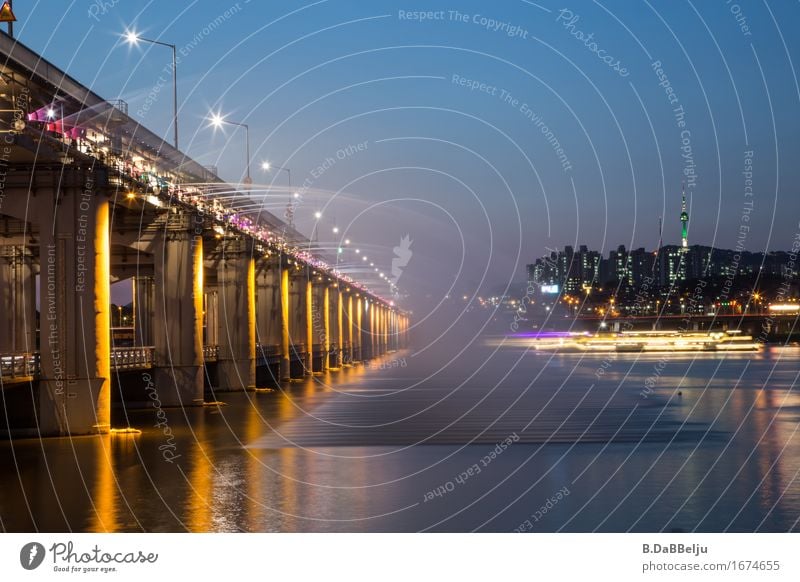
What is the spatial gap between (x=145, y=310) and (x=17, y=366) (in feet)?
173

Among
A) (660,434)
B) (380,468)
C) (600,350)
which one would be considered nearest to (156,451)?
(380,468)

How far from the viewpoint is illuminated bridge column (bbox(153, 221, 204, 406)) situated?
188 feet

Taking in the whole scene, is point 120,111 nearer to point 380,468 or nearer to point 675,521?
point 380,468

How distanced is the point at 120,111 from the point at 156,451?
32.3 m

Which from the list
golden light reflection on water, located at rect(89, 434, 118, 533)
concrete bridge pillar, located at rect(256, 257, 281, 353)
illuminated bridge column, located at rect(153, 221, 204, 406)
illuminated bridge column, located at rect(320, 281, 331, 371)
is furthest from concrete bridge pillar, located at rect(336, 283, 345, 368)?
golden light reflection on water, located at rect(89, 434, 118, 533)

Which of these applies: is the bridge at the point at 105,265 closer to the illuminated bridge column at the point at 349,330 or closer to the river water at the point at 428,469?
the river water at the point at 428,469

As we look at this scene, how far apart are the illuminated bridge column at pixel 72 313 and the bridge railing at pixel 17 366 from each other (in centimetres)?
83

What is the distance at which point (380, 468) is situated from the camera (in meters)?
32.3

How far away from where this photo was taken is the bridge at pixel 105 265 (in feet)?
133

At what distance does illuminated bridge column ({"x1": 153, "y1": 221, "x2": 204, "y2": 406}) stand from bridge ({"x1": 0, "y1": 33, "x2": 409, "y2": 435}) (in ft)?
0.19

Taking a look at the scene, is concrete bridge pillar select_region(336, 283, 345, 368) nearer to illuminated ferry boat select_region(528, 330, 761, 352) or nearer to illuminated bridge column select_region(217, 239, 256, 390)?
illuminated bridge column select_region(217, 239, 256, 390)

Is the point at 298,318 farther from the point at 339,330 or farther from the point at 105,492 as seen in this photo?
the point at 105,492

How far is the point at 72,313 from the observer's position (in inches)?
1620
